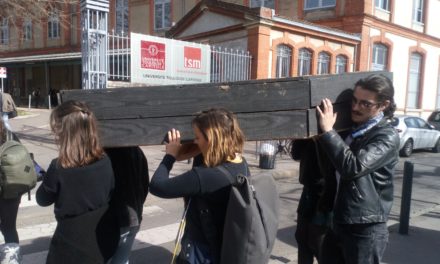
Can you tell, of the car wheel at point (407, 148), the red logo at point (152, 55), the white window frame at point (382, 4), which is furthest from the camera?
the white window frame at point (382, 4)

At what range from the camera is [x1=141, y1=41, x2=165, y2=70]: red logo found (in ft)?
37.5

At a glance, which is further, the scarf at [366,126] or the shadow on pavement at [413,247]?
the shadow on pavement at [413,247]

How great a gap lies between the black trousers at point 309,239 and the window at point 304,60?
13893mm

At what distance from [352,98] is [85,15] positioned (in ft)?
29.3

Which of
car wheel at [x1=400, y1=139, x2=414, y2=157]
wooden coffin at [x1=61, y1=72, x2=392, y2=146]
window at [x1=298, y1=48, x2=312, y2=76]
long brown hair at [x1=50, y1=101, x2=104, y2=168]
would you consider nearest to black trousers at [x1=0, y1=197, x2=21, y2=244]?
long brown hair at [x1=50, y1=101, x2=104, y2=168]

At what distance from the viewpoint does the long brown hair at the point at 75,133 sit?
7.15 feet

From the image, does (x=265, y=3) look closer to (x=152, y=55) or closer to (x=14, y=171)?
(x=152, y=55)

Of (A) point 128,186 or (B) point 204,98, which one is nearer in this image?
(B) point 204,98

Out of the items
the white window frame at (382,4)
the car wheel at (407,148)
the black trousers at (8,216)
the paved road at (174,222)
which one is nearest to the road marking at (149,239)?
the paved road at (174,222)

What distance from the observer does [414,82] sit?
79.5 feet

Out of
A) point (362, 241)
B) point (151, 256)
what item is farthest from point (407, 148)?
point (362, 241)

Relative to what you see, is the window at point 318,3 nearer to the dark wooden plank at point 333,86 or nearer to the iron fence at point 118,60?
the iron fence at point 118,60

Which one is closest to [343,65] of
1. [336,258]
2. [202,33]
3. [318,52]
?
[318,52]

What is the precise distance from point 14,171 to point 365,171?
105 inches
